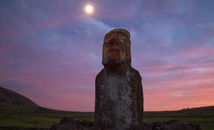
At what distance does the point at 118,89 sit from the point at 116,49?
4.40 ft

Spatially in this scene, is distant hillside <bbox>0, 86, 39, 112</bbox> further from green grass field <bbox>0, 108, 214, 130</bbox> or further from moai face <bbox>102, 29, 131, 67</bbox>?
moai face <bbox>102, 29, 131, 67</bbox>

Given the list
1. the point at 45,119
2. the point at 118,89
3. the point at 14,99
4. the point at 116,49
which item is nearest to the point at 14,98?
the point at 14,99

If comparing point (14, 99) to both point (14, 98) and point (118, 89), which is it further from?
point (118, 89)

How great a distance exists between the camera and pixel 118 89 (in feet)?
23.2

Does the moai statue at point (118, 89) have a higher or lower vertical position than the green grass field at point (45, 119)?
higher

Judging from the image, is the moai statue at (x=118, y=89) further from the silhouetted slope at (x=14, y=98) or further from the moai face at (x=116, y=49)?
the silhouetted slope at (x=14, y=98)

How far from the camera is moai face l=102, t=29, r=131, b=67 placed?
259 inches

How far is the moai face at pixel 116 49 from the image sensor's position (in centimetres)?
659

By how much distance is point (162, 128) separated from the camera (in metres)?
6.90

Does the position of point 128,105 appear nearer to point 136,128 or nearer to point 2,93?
point 136,128

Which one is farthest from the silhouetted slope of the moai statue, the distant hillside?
the moai statue

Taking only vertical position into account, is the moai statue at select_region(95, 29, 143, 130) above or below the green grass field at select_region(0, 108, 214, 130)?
above

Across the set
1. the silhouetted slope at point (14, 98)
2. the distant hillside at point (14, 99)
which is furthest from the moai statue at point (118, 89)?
the silhouetted slope at point (14, 98)

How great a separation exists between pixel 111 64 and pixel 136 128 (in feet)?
6.52
